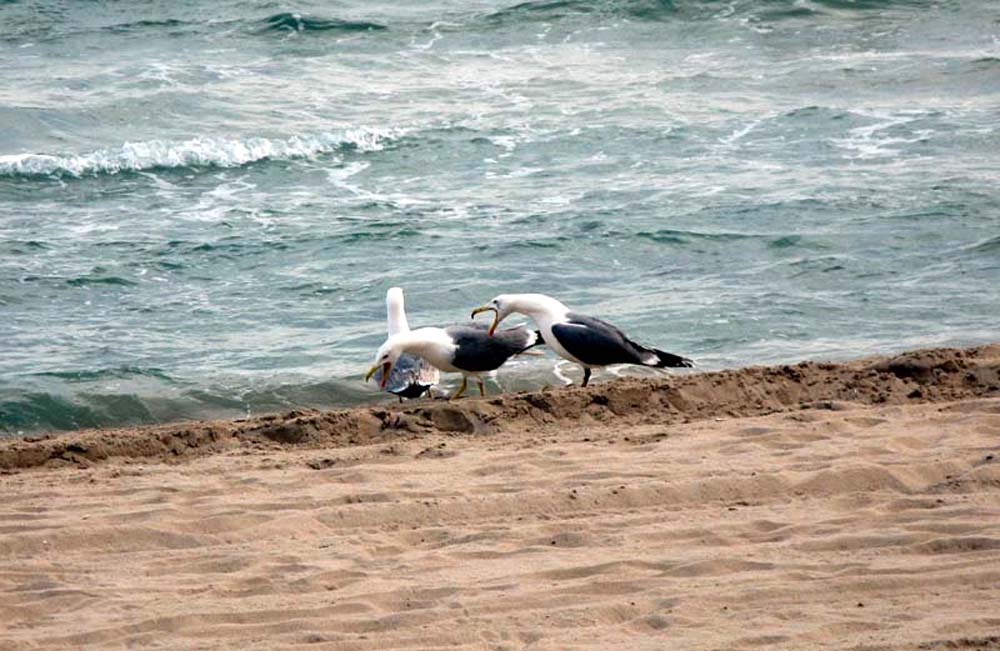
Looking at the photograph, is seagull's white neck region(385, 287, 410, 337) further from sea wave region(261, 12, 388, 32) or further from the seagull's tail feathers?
sea wave region(261, 12, 388, 32)

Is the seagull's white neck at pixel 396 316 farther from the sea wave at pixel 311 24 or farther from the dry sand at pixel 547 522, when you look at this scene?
the sea wave at pixel 311 24

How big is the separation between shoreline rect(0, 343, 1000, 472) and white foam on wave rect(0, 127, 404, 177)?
29.3 feet

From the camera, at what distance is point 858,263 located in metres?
11.6

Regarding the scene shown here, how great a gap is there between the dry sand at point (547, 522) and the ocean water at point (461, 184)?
5.78 ft

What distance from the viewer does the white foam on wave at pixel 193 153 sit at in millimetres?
16172

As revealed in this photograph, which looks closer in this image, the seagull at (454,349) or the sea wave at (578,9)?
the seagull at (454,349)

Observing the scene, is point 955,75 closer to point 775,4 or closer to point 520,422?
point 775,4

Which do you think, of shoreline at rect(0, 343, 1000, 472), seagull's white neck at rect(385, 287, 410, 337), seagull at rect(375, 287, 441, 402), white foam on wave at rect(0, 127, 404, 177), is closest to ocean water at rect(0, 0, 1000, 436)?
white foam on wave at rect(0, 127, 404, 177)

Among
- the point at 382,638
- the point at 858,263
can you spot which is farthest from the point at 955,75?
the point at 382,638

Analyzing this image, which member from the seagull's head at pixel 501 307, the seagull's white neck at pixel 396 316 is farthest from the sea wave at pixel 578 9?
the seagull's head at pixel 501 307

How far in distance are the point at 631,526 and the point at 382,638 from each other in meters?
1.30

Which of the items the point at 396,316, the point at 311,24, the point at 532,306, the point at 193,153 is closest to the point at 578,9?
the point at 311,24

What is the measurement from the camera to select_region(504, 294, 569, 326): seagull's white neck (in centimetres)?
829

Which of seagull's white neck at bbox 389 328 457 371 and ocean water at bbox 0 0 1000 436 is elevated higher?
seagull's white neck at bbox 389 328 457 371
